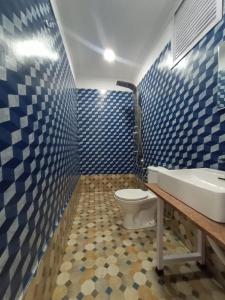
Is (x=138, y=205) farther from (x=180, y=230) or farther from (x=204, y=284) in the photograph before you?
(x=204, y=284)

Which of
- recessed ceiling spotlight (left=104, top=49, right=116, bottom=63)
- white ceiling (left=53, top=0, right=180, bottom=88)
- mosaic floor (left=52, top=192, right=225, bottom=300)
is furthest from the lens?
recessed ceiling spotlight (left=104, top=49, right=116, bottom=63)

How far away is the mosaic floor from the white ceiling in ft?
7.53

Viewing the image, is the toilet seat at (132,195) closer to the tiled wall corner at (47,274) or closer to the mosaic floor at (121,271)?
the mosaic floor at (121,271)

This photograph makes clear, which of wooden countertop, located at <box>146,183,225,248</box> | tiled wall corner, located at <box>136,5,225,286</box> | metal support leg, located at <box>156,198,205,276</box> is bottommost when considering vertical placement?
metal support leg, located at <box>156,198,205,276</box>

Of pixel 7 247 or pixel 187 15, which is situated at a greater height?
pixel 187 15

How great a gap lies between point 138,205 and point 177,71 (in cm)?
148

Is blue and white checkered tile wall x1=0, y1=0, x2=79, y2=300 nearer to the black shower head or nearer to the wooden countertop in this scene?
the wooden countertop

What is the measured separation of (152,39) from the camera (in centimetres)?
210

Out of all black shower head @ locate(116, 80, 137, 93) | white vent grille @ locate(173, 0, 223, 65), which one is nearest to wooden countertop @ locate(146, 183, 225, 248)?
white vent grille @ locate(173, 0, 223, 65)

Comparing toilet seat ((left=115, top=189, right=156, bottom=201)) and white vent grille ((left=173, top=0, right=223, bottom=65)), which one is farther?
toilet seat ((left=115, top=189, right=156, bottom=201))

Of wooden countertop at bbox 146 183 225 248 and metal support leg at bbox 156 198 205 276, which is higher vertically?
wooden countertop at bbox 146 183 225 248

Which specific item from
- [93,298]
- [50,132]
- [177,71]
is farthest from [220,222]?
[177,71]

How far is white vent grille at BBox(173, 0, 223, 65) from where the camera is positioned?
1195mm

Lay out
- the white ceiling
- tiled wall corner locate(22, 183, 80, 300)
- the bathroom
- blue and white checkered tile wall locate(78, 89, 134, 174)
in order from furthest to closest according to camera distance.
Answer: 1. blue and white checkered tile wall locate(78, 89, 134, 174)
2. the white ceiling
3. tiled wall corner locate(22, 183, 80, 300)
4. the bathroom
